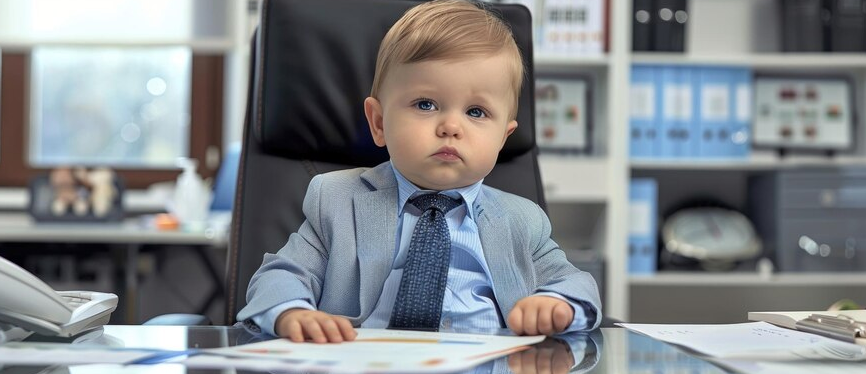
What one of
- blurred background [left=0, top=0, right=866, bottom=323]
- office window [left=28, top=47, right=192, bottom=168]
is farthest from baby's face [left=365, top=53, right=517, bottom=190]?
office window [left=28, top=47, right=192, bottom=168]

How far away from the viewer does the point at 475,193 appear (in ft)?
3.94

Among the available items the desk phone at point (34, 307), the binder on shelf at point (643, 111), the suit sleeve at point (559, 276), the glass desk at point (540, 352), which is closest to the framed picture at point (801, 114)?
the binder on shelf at point (643, 111)

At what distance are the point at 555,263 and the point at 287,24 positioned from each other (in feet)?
2.00

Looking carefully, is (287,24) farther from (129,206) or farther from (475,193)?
(129,206)

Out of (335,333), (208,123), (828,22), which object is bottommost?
(335,333)

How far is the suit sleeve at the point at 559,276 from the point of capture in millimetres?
1020

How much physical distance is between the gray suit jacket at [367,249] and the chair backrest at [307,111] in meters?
0.28

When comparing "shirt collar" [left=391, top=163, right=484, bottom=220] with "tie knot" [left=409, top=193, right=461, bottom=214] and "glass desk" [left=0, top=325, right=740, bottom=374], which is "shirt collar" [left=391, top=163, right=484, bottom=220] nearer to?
"tie knot" [left=409, top=193, right=461, bottom=214]

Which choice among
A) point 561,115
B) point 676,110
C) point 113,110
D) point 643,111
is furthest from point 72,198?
point 676,110

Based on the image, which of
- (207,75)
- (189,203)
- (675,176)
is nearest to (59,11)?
(207,75)

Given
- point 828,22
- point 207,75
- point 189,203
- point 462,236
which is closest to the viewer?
point 462,236

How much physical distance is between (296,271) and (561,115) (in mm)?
2276

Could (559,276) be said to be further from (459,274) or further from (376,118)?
(376,118)

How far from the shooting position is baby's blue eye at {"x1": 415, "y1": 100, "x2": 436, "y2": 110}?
43.8 inches
